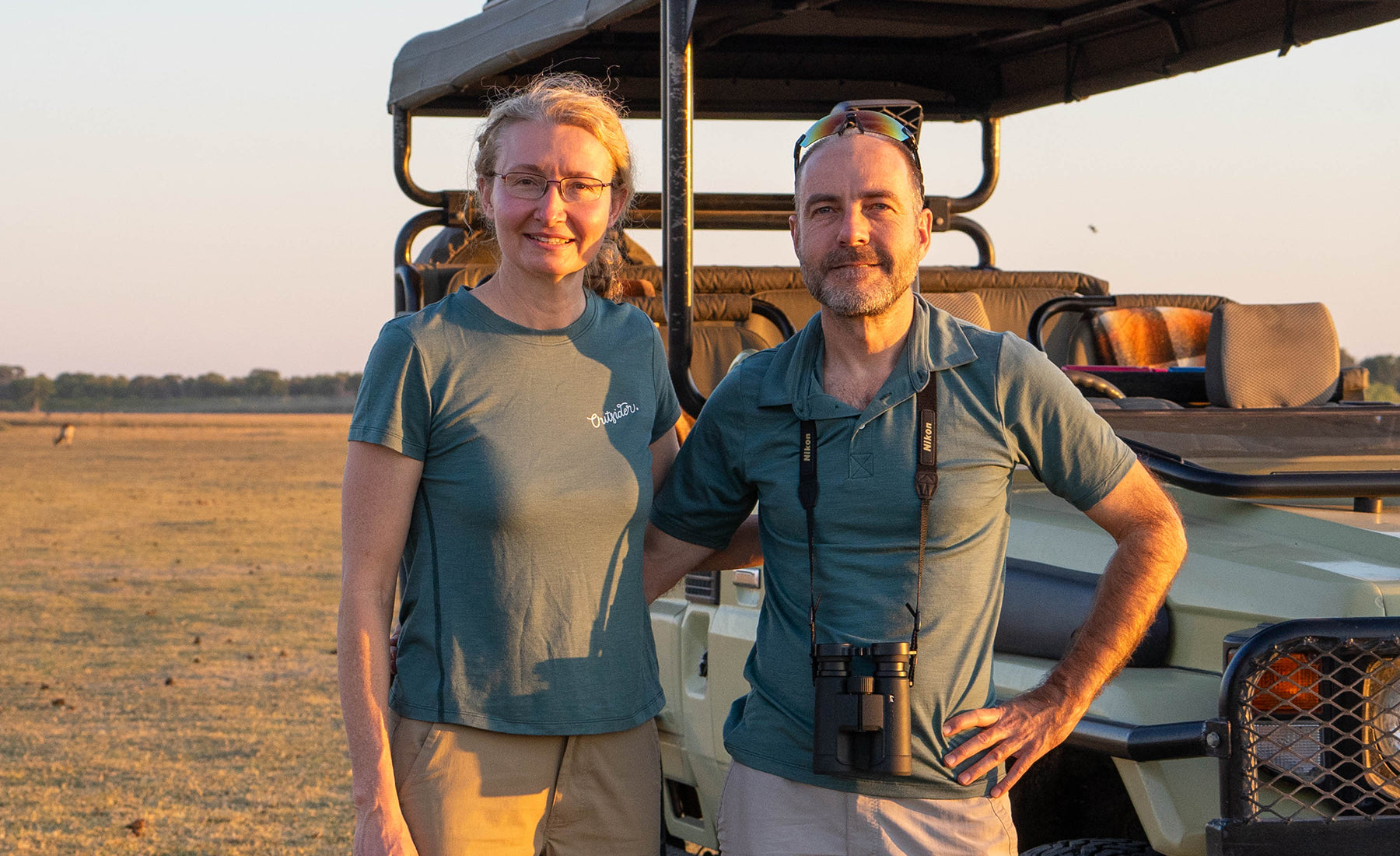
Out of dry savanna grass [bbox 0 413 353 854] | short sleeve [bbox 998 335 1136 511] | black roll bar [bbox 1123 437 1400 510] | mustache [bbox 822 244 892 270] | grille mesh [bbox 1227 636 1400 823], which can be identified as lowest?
dry savanna grass [bbox 0 413 353 854]

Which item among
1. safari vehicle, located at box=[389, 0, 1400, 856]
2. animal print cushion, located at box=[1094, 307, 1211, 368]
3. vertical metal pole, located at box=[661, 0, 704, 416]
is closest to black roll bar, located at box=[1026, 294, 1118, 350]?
safari vehicle, located at box=[389, 0, 1400, 856]

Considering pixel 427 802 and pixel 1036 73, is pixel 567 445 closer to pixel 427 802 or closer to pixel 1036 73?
pixel 427 802

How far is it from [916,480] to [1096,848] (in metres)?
0.83

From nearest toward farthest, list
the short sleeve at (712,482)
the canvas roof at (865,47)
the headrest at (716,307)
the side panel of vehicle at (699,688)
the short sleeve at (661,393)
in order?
the short sleeve at (712,482) → the short sleeve at (661,393) → the side panel of vehicle at (699,688) → the canvas roof at (865,47) → the headrest at (716,307)

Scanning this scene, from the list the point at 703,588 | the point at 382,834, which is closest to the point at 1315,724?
the point at 382,834

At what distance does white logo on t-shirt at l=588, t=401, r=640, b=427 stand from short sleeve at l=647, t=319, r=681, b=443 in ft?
0.37

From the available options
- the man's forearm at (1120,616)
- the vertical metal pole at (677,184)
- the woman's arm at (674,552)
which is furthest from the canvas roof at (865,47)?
the man's forearm at (1120,616)

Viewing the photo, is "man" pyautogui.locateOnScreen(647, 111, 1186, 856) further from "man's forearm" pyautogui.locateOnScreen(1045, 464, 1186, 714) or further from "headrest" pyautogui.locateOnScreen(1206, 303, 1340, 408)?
"headrest" pyautogui.locateOnScreen(1206, 303, 1340, 408)

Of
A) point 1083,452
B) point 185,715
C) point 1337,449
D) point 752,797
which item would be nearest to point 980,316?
point 1337,449

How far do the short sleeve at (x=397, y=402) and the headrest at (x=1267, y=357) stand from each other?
2.16m

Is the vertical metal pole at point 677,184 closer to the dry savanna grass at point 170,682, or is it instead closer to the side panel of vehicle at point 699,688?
the side panel of vehicle at point 699,688

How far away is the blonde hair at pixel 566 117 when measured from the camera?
91.2 inches

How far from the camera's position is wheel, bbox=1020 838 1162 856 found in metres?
2.55

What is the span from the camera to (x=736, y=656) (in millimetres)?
3307
